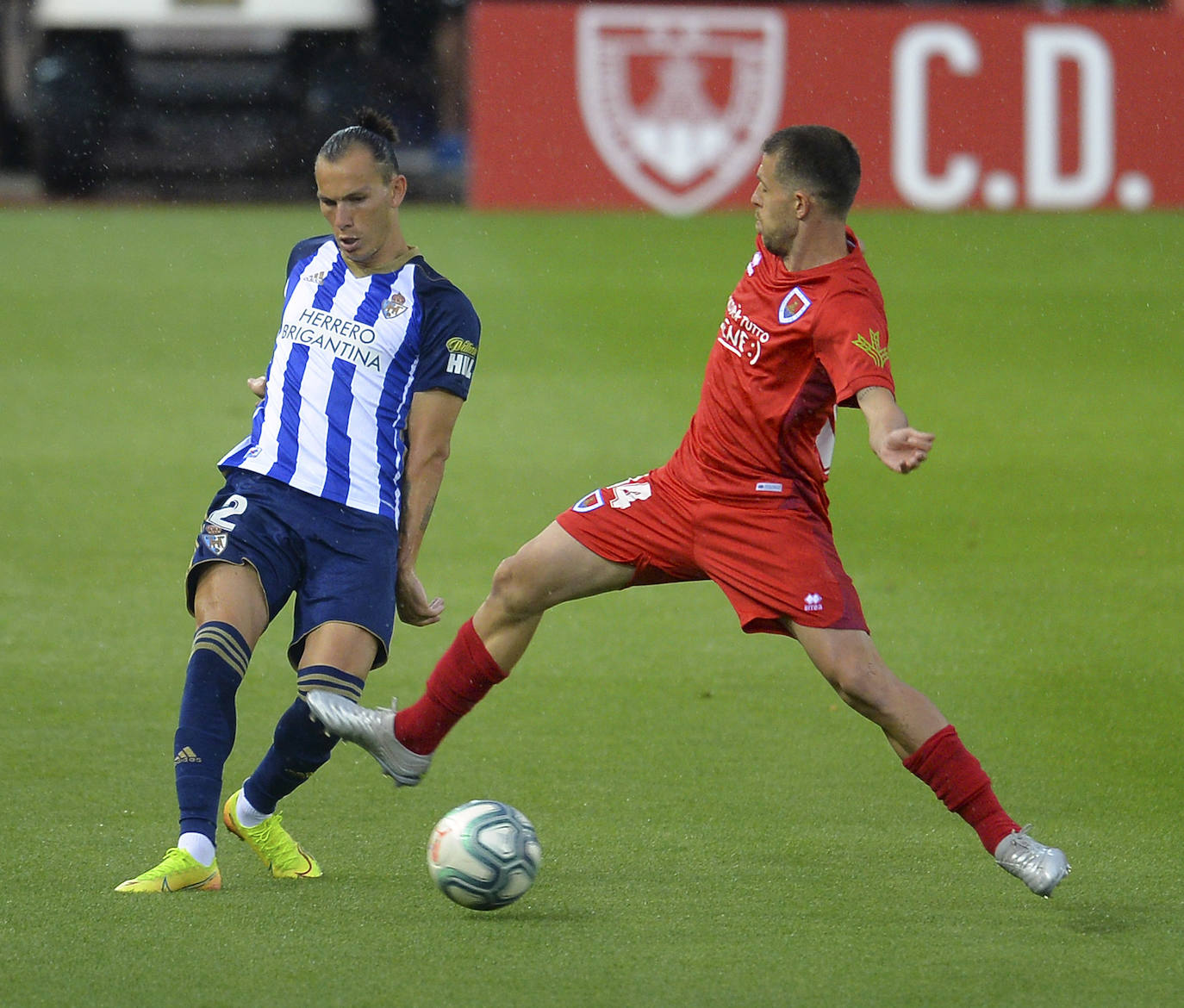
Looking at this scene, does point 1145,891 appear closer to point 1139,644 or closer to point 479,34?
point 1139,644

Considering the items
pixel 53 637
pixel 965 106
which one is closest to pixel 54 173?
pixel 965 106

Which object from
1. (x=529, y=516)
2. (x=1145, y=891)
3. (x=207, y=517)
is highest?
(x=207, y=517)

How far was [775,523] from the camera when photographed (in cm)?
454

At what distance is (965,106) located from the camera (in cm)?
1608

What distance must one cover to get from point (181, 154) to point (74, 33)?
70.5 inches

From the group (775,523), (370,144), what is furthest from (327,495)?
(775,523)

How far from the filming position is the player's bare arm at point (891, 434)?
151 inches

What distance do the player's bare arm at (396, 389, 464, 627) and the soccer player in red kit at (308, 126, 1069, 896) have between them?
218 millimetres

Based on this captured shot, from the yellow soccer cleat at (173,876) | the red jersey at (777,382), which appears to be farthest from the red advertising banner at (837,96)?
the yellow soccer cleat at (173,876)

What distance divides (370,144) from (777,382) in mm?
1191

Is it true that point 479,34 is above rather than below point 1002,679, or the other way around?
above

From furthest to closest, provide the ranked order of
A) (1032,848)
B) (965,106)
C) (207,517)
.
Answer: (965,106)
(207,517)
(1032,848)

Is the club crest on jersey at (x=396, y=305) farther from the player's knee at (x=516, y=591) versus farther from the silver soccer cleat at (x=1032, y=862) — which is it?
the silver soccer cleat at (x=1032, y=862)

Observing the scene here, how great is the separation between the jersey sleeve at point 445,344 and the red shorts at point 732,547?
50 cm
